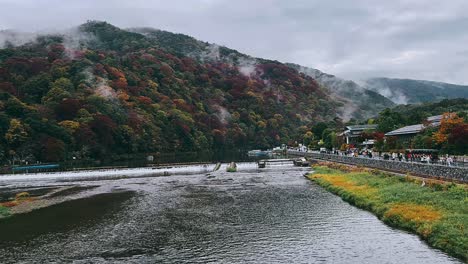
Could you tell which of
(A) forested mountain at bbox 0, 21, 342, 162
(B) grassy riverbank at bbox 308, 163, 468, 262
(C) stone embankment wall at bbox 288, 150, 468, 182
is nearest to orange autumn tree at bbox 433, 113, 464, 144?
(C) stone embankment wall at bbox 288, 150, 468, 182

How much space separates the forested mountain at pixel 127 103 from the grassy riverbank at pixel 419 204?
6592 cm

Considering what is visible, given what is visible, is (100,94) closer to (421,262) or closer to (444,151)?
(444,151)

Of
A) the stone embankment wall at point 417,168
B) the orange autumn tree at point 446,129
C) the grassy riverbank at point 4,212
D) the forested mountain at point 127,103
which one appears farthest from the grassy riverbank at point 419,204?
the forested mountain at point 127,103

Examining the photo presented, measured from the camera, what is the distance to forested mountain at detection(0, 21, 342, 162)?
85.0 metres

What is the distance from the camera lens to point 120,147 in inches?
3947

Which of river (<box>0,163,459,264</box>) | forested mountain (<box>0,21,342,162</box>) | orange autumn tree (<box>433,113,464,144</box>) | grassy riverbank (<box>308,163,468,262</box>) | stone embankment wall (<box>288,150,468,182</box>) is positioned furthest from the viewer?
forested mountain (<box>0,21,342,162</box>)

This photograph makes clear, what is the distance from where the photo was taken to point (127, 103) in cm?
11275

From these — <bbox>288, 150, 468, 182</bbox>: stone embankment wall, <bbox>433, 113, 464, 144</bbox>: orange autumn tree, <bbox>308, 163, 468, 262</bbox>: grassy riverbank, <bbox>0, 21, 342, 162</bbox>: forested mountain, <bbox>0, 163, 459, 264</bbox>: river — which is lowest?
<bbox>0, 163, 459, 264</bbox>: river

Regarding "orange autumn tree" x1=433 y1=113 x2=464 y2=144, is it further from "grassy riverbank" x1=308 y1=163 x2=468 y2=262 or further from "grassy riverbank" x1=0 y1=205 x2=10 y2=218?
"grassy riverbank" x1=0 y1=205 x2=10 y2=218

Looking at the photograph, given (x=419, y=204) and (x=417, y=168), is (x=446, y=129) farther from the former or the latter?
(x=419, y=204)

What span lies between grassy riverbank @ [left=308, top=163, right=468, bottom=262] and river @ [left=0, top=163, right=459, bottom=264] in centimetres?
77

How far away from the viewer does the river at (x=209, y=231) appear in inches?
742

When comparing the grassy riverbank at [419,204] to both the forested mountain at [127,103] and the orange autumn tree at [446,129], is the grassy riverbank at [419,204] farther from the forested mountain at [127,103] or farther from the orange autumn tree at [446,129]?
the forested mountain at [127,103]

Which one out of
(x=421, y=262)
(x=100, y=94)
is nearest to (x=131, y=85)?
(x=100, y=94)
